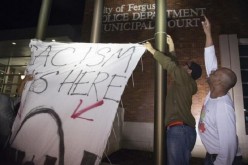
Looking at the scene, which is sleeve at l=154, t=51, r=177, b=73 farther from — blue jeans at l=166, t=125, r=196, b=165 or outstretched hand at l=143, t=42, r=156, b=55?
blue jeans at l=166, t=125, r=196, b=165

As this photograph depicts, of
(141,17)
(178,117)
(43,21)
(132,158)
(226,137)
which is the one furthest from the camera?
(141,17)

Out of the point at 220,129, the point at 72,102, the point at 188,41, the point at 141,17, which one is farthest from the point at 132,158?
the point at 141,17

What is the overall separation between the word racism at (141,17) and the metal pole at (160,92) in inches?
240

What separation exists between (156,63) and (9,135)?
6.39 feet

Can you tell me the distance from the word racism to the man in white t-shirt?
6.49m

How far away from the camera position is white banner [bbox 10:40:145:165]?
2.32 meters

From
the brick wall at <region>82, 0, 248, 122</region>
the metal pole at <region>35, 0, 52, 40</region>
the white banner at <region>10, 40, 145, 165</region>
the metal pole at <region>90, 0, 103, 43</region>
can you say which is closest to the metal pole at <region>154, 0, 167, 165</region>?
the white banner at <region>10, 40, 145, 165</region>

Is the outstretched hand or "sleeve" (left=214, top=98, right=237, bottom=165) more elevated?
the outstretched hand

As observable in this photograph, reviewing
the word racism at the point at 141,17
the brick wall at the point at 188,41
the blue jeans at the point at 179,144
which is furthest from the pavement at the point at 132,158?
the word racism at the point at 141,17

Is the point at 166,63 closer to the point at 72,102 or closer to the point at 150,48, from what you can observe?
the point at 150,48

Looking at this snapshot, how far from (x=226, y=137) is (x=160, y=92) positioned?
2.56 feet

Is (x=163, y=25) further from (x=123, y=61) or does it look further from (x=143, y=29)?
(x=143, y=29)

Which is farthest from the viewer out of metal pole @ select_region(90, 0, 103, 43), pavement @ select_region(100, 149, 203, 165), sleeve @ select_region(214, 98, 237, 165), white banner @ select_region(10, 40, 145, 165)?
pavement @ select_region(100, 149, 203, 165)

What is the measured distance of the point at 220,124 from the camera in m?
2.15
